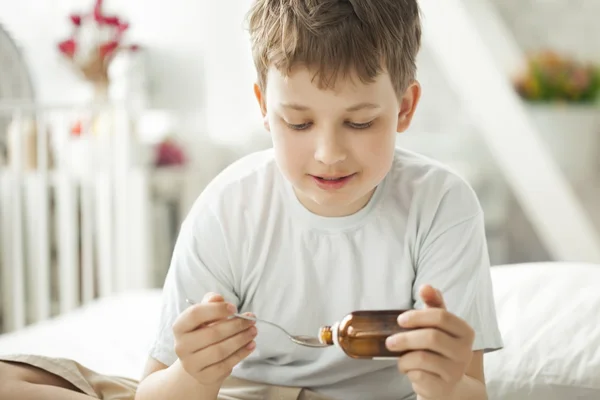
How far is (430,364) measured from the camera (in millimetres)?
867

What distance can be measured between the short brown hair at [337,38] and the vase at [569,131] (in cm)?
245

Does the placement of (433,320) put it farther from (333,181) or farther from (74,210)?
(74,210)

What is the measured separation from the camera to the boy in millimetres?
981

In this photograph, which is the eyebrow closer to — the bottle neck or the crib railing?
the bottle neck

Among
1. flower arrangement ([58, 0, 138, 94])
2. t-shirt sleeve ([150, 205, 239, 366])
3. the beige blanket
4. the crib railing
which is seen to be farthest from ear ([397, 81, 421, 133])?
flower arrangement ([58, 0, 138, 94])

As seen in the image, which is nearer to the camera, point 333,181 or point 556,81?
point 333,181

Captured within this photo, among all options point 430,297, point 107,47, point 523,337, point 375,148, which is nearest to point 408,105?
point 375,148

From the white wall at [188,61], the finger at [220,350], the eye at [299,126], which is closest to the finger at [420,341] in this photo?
the finger at [220,350]

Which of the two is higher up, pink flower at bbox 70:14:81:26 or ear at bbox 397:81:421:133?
pink flower at bbox 70:14:81:26

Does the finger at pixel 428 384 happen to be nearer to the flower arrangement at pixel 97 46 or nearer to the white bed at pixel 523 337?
the white bed at pixel 523 337

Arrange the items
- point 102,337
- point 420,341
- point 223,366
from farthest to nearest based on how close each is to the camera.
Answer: point 102,337 → point 223,366 → point 420,341

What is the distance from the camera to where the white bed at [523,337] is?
130 centimetres

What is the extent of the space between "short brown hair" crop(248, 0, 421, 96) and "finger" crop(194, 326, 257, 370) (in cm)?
31

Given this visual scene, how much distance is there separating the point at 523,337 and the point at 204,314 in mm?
682
